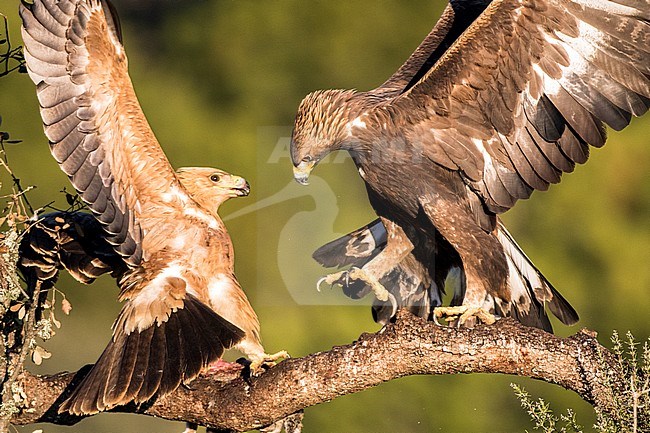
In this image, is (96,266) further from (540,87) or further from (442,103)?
(540,87)

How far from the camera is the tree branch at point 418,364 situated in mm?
3191

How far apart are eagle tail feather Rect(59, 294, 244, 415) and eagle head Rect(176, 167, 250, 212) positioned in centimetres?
66

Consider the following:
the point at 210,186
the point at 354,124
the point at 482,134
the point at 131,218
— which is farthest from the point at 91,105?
the point at 482,134

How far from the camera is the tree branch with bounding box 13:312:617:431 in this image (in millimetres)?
3191

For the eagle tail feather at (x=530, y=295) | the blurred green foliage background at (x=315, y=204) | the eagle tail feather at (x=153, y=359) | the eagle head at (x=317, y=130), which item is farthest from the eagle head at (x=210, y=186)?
the blurred green foliage background at (x=315, y=204)

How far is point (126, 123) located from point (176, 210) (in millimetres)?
384

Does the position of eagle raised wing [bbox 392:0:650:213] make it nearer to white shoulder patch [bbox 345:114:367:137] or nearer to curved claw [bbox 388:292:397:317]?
white shoulder patch [bbox 345:114:367:137]

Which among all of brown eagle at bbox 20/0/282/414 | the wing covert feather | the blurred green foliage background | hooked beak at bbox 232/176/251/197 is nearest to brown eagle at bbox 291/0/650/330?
hooked beak at bbox 232/176/251/197

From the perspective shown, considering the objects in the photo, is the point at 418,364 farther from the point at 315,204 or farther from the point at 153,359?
the point at 315,204

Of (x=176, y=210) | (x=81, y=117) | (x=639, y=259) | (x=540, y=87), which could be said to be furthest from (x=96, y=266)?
(x=639, y=259)

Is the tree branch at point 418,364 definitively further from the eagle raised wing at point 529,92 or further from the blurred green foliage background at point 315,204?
the blurred green foliage background at point 315,204

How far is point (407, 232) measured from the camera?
425 cm

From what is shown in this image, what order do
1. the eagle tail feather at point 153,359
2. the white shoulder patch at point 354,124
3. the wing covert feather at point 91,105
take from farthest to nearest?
the white shoulder patch at point 354,124, the wing covert feather at point 91,105, the eagle tail feather at point 153,359

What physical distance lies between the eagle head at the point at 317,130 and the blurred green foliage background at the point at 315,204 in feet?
6.11
